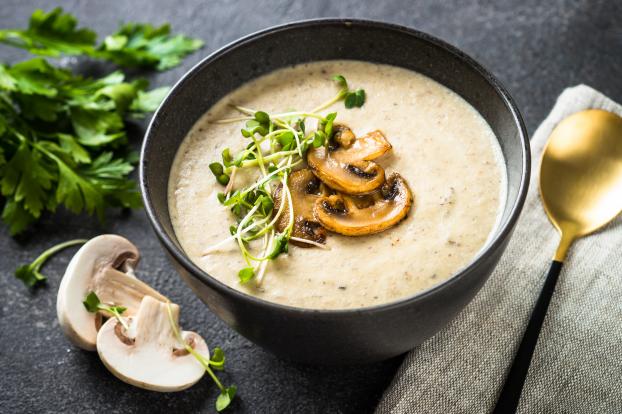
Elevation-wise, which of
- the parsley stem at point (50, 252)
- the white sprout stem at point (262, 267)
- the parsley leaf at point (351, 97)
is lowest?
the parsley stem at point (50, 252)

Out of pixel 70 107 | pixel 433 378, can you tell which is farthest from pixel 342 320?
pixel 70 107

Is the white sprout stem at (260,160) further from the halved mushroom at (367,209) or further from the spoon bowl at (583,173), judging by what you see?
the spoon bowl at (583,173)

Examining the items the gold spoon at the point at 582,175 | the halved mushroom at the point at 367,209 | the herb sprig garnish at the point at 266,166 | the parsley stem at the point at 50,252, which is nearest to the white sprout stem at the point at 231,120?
the herb sprig garnish at the point at 266,166

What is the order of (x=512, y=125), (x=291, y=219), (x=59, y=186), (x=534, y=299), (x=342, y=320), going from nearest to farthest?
1. (x=342, y=320)
2. (x=291, y=219)
3. (x=512, y=125)
4. (x=534, y=299)
5. (x=59, y=186)

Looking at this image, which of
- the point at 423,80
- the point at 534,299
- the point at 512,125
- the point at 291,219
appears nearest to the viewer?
the point at 291,219

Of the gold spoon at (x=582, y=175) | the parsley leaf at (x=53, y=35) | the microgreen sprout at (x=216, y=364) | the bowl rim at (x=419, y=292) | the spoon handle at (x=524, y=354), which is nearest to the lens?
the bowl rim at (x=419, y=292)

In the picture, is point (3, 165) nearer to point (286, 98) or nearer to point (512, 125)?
point (286, 98)

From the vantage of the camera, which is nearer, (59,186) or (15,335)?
(15,335)
